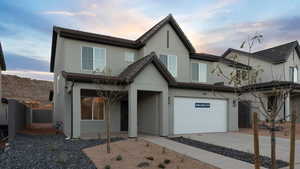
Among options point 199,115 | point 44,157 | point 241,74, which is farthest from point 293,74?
point 44,157

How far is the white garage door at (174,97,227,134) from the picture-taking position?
46.9ft

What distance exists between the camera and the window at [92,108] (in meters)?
14.4

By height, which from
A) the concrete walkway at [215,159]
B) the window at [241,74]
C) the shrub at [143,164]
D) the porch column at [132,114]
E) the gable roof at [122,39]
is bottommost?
the concrete walkway at [215,159]

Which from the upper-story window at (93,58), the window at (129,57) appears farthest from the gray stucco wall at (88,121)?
the window at (129,57)

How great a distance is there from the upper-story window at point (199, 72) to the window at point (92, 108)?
848 cm

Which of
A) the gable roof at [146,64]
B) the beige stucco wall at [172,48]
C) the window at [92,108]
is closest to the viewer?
the gable roof at [146,64]

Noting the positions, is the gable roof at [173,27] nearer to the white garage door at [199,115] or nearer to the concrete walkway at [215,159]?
the white garage door at [199,115]

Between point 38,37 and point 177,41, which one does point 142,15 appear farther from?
point 38,37

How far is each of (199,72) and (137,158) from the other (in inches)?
504

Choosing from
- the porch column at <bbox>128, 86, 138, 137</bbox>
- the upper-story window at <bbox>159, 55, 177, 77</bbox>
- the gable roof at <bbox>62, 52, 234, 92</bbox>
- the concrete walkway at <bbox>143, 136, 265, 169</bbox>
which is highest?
Answer: the upper-story window at <bbox>159, 55, 177, 77</bbox>

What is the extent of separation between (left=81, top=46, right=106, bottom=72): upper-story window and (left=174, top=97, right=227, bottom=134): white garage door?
19.4ft

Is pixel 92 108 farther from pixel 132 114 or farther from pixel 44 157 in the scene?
pixel 44 157

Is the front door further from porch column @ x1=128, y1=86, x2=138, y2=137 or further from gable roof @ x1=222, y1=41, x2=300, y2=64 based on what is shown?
gable roof @ x1=222, y1=41, x2=300, y2=64

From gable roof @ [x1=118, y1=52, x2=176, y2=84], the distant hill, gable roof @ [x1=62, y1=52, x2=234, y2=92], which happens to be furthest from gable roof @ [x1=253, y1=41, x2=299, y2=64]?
the distant hill
